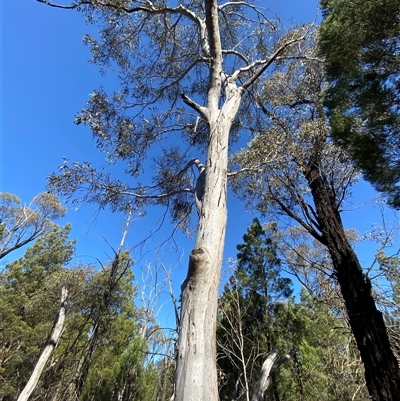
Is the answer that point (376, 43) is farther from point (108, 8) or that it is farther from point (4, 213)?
point (4, 213)

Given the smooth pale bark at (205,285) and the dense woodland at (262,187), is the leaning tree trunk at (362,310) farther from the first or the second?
the smooth pale bark at (205,285)

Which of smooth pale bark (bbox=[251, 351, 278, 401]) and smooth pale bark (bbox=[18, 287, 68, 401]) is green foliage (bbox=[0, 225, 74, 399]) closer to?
smooth pale bark (bbox=[18, 287, 68, 401])

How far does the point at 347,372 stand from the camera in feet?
14.8

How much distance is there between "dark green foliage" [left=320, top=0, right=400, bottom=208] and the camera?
11.2 feet

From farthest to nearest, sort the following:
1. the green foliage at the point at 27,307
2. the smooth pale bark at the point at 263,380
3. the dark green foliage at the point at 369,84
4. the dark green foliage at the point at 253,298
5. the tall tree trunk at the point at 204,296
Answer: the green foliage at the point at 27,307, the dark green foliage at the point at 253,298, the smooth pale bark at the point at 263,380, the dark green foliage at the point at 369,84, the tall tree trunk at the point at 204,296

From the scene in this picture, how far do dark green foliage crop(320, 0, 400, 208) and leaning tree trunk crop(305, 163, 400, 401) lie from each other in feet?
2.84

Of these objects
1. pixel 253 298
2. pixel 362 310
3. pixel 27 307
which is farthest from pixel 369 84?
pixel 27 307

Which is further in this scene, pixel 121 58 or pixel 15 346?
pixel 15 346

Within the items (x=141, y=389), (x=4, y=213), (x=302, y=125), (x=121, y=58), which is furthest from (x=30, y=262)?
(x=302, y=125)

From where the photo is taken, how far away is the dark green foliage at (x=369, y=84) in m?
3.42

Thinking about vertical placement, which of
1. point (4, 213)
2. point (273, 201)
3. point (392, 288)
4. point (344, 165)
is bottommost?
point (392, 288)

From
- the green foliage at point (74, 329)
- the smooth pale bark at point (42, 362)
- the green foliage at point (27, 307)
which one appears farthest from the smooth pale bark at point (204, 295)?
the green foliage at point (27, 307)

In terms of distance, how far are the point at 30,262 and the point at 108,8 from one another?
12746mm

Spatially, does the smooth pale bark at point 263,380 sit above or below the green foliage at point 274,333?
below
